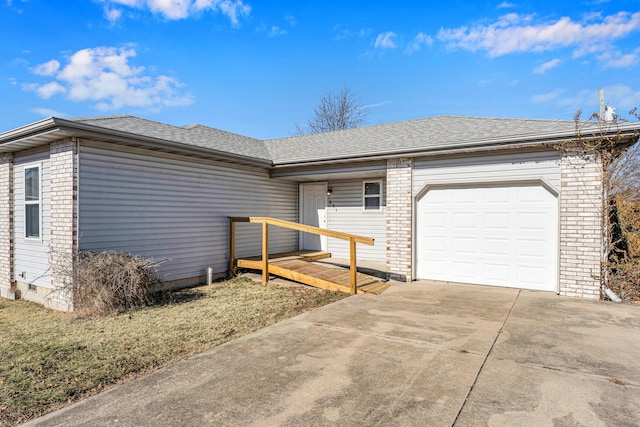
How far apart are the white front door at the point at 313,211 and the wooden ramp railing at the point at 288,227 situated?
3.00m

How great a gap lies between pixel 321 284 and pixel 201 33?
353 inches

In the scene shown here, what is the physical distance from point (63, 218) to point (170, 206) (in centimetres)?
201

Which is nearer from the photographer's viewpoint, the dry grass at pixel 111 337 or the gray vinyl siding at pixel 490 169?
the dry grass at pixel 111 337

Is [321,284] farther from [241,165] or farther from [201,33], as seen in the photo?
[201,33]

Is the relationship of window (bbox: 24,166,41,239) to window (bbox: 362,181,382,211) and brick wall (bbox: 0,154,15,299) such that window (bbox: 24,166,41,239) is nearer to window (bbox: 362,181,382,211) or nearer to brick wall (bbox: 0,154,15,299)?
brick wall (bbox: 0,154,15,299)

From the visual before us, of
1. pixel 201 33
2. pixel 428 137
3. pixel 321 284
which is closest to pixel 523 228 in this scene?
pixel 428 137

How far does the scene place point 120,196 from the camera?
7059 mm

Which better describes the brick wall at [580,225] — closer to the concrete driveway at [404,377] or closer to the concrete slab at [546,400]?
the concrete driveway at [404,377]

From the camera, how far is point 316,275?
25.9 feet

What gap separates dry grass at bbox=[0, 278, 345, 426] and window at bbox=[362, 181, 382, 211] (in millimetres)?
4117

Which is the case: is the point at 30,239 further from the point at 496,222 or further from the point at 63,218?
the point at 496,222

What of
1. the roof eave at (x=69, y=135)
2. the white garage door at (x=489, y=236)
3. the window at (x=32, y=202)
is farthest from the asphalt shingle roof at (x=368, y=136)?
the window at (x=32, y=202)

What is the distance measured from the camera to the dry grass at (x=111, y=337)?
3.35 metres

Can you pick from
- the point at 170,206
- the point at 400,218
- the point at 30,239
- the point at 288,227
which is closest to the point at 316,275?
the point at 288,227
